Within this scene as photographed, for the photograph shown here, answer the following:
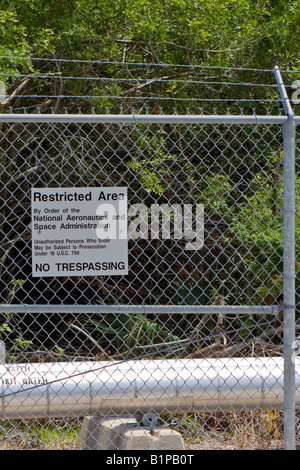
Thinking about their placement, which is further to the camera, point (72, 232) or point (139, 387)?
point (139, 387)

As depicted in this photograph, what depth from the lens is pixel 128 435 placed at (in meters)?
3.74

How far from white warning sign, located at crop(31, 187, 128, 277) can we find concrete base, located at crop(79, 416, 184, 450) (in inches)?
40.8

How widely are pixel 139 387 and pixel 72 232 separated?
111 centimetres

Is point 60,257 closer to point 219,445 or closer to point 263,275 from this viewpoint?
point 219,445

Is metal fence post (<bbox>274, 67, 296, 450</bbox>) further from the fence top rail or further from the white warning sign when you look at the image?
the white warning sign

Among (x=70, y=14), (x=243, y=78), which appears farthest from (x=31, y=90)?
Answer: (x=243, y=78)

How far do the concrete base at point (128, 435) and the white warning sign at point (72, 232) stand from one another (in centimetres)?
104

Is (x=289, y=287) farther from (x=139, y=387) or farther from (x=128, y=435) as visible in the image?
(x=128, y=435)

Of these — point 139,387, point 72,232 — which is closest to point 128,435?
point 139,387

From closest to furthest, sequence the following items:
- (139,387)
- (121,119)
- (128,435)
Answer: (121,119) → (128,435) → (139,387)

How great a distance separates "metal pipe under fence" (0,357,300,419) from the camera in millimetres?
3838

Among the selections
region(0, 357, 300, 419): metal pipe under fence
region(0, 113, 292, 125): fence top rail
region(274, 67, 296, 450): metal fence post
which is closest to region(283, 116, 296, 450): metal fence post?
region(274, 67, 296, 450): metal fence post

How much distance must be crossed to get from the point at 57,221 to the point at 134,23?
3.90m

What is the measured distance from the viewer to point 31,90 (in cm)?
725
